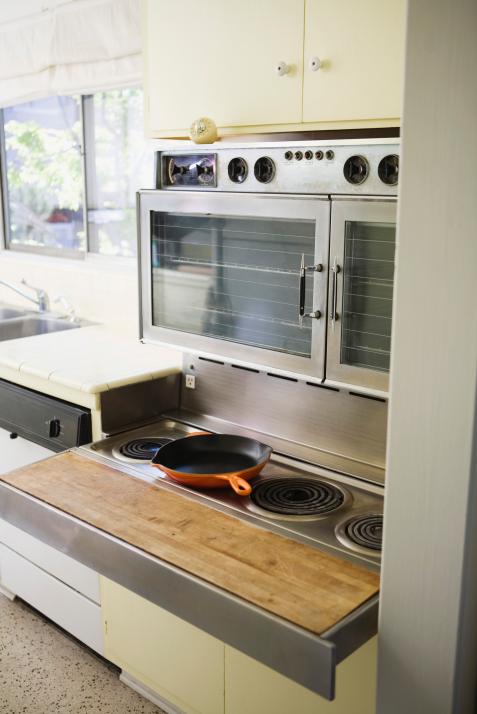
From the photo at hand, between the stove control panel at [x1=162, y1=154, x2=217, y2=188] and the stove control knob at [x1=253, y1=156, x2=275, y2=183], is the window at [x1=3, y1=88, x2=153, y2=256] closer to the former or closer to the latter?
the stove control panel at [x1=162, y1=154, x2=217, y2=188]

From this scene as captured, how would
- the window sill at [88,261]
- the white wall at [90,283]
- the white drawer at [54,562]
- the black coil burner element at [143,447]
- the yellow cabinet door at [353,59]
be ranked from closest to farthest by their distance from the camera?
the yellow cabinet door at [353,59]
the black coil burner element at [143,447]
the white drawer at [54,562]
the white wall at [90,283]
the window sill at [88,261]

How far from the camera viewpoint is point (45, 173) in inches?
147

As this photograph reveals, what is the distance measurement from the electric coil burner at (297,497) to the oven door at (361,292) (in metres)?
0.32

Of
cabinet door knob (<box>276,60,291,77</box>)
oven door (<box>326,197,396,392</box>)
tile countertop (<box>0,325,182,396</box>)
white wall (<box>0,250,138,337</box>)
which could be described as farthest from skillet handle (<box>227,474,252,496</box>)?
white wall (<box>0,250,138,337</box>)

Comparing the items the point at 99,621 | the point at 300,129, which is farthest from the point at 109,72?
the point at 99,621

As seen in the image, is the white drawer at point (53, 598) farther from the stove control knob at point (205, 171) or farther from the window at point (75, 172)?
the window at point (75, 172)

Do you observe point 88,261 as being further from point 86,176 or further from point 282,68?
point 282,68

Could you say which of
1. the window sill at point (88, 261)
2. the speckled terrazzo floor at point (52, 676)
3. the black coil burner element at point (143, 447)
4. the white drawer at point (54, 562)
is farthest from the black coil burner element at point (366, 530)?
the window sill at point (88, 261)

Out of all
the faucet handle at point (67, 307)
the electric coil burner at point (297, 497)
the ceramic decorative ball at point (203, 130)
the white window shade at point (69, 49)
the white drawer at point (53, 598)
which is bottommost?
the white drawer at point (53, 598)

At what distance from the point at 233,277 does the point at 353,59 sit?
60 cm

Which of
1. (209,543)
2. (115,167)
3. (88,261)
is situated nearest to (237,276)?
(209,543)

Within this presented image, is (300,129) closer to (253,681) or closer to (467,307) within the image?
(467,307)

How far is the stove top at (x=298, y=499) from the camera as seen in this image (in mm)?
1647

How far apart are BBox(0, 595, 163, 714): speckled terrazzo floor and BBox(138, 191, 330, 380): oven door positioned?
1.10m
